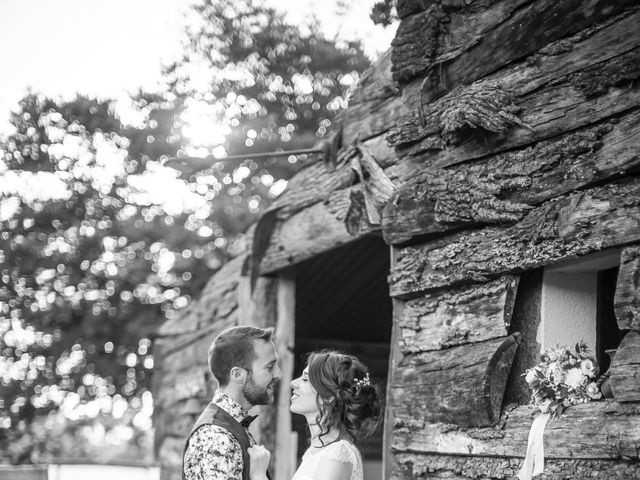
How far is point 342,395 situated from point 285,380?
370 centimetres

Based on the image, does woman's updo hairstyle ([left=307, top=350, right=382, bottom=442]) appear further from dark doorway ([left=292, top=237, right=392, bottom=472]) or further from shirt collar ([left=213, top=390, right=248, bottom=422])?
dark doorway ([left=292, top=237, right=392, bottom=472])

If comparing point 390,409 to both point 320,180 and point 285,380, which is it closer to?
point 320,180

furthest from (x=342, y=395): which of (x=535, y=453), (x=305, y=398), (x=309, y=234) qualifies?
(x=309, y=234)

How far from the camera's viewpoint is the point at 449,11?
17.4ft

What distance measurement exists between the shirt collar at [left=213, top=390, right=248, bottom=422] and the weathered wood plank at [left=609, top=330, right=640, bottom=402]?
5.31 ft

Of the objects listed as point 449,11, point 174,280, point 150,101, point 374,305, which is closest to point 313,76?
point 150,101

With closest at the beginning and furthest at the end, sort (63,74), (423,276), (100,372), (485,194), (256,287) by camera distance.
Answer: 1. (485,194)
2. (423,276)
3. (256,287)
4. (100,372)
5. (63,74)

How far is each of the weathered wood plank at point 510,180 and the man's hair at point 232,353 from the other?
5.00ft

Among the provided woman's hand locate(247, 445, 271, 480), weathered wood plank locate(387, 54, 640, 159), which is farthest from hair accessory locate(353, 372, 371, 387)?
weathered wood plank locate(387, 54, 640, 159)

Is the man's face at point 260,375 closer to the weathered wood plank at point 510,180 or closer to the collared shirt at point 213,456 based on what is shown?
the collared shirt at point 213,456

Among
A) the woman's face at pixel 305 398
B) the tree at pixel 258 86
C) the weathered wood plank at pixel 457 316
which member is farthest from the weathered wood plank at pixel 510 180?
the tree at pixel 258 86

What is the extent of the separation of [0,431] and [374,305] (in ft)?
20.9

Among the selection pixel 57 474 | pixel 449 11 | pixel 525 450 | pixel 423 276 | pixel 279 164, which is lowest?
pixel 57 474

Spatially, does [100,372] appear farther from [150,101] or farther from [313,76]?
[313,76]
